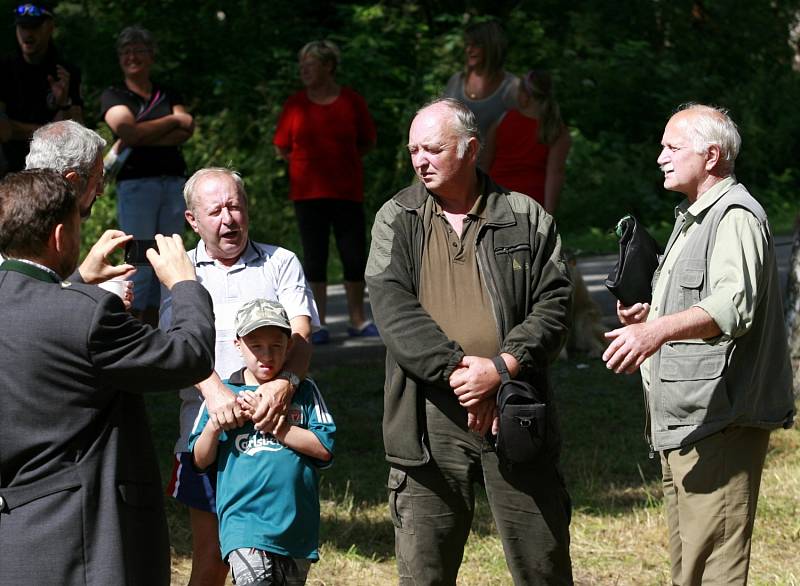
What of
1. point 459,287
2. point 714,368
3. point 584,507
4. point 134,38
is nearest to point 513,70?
point 134,38

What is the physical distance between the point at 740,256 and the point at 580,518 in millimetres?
2499

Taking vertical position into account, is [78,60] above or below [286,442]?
above

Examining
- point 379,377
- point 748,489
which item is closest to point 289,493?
point 748,489

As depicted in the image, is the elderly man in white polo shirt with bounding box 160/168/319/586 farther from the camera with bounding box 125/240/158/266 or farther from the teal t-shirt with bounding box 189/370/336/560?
the camera with bounding box 125/240/158/266

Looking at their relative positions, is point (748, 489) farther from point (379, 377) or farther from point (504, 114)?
point (379, 377)

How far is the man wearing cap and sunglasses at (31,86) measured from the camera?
25.8 ft

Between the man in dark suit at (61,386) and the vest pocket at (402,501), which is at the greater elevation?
the man in dark suit at (61,386)

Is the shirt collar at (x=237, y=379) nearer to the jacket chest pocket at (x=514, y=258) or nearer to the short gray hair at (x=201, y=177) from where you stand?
the short gray hair at (x=201, y=177)

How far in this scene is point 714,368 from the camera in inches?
164

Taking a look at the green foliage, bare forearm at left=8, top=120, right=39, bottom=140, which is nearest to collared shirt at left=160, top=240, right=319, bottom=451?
bare forearm at left=8, top=120, right=39, bottom=140

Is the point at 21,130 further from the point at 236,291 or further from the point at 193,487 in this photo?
the point at 193,487

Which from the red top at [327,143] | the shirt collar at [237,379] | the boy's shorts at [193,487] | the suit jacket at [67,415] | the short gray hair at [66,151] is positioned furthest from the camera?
the red top at [327,143]

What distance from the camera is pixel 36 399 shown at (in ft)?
10.8

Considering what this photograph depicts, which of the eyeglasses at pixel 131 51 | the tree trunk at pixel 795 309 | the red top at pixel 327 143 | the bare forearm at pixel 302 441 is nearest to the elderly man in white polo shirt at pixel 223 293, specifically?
the bare forearm at pixel 302 441
